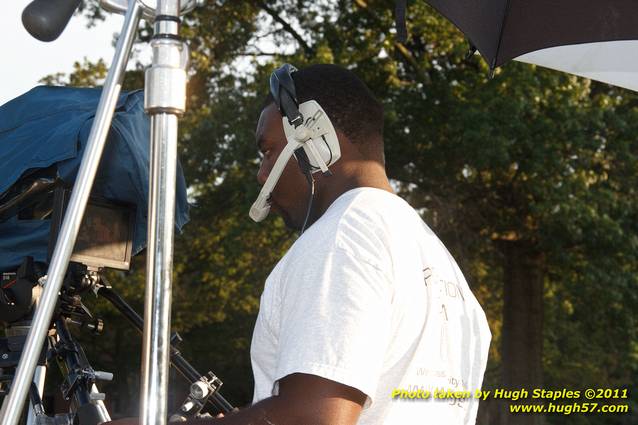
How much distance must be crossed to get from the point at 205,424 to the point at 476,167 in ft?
39.0

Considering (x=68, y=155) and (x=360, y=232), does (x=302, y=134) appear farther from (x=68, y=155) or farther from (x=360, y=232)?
(x=68, y=155)

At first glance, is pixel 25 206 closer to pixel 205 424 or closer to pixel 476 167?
pixel 205 424

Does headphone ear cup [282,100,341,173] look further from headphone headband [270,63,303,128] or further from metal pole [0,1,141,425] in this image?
metal pole [0,1,141,425]

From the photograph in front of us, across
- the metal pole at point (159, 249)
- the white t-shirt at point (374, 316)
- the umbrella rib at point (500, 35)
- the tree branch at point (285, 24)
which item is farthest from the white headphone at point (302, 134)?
the tree branch at point (285, 24)

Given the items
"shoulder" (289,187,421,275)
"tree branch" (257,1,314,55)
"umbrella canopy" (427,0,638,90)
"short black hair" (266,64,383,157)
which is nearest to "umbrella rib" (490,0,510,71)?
"umbrella canopy" (427,0,638,90)

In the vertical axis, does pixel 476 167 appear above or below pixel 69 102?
above

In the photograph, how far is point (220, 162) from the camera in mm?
14945

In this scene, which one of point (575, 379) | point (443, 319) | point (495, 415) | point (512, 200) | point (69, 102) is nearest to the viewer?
point (443, 319)

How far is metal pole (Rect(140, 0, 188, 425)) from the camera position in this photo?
4.58 feet

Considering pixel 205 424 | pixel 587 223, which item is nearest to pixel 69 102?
pixel 205 424

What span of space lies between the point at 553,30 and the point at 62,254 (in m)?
2.18

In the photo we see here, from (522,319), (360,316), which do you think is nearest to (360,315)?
(360,316)

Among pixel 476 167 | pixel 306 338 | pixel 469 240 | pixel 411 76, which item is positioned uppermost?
pixel 411 76

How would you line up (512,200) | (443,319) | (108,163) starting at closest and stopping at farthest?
(443,319) → (108,163) → (512,200)
